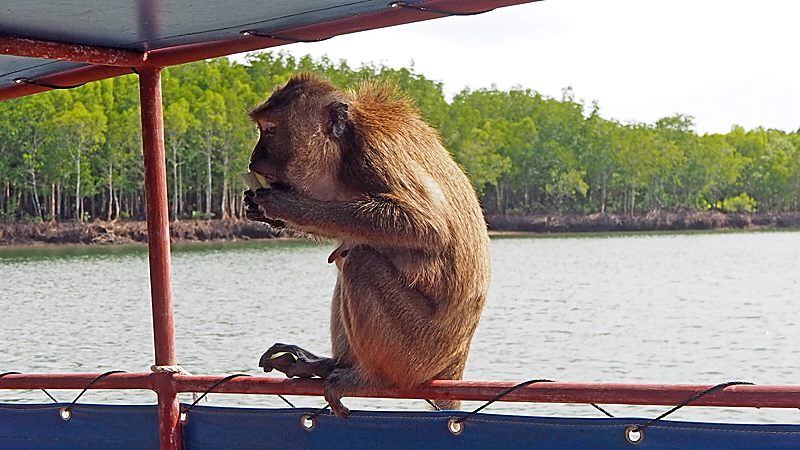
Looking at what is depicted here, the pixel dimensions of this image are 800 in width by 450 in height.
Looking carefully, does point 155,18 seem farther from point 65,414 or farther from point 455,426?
point 455,426

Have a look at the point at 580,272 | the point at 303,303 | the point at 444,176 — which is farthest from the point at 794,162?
the point at 444,176

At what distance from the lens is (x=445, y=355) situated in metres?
3.22

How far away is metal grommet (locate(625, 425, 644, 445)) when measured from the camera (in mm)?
2611

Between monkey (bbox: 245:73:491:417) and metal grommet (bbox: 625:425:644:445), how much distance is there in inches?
28.3

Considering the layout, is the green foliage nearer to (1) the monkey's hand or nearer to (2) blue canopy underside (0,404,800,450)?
(1) the monkey's hand

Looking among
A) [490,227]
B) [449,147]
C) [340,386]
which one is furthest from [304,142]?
[449,147]

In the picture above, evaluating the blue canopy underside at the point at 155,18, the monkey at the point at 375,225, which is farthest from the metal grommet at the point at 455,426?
the blue canopy underside at the point at 155,18

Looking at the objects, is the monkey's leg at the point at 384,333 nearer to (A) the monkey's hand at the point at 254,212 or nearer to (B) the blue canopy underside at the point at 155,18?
(A) the monkey's hand at the point at 254,212

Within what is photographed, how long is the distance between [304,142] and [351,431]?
3.38ft

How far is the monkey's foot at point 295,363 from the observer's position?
335 centimetres

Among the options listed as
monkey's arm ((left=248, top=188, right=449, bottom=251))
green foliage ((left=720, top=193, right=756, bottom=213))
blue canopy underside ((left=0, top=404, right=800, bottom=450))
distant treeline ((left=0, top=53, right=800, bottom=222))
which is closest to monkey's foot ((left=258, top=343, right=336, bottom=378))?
blue canopy underside ((left=0, top=404, right=800, bottom=450))

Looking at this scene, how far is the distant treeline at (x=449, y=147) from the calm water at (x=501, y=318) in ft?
24.1

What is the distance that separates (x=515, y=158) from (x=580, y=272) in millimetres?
28441

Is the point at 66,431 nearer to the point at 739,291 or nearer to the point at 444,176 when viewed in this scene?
the point at 444,176
